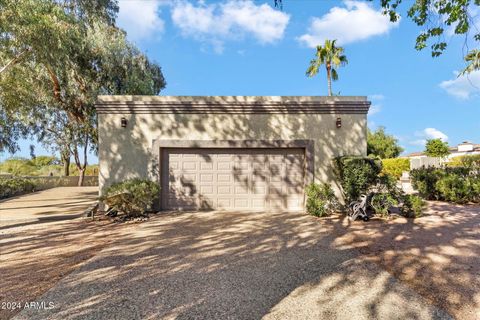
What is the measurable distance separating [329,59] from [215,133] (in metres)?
19.3

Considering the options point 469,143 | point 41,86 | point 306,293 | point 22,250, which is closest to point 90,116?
point 41,86

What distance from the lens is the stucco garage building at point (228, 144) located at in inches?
368

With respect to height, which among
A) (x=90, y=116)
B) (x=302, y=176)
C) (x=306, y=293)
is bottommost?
(x=306, y=293)

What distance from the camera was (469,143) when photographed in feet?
154

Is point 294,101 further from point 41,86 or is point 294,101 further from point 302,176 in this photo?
point 41,86

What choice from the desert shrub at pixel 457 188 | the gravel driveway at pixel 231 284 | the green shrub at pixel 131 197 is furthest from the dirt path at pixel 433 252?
the green shrub at pixel 131 197

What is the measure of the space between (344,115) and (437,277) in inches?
253

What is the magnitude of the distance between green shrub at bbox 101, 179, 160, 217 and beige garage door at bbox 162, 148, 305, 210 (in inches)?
40.3

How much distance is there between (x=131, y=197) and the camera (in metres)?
8.25

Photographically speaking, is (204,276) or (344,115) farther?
(344,115)

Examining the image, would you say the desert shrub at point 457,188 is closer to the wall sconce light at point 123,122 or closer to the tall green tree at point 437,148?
the wall sconce light at point 123,122

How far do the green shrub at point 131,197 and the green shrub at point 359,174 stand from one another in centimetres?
605

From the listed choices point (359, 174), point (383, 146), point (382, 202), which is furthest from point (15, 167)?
point (383, 146)

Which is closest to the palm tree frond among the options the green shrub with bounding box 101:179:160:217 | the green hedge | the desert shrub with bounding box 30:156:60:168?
the green hedge
